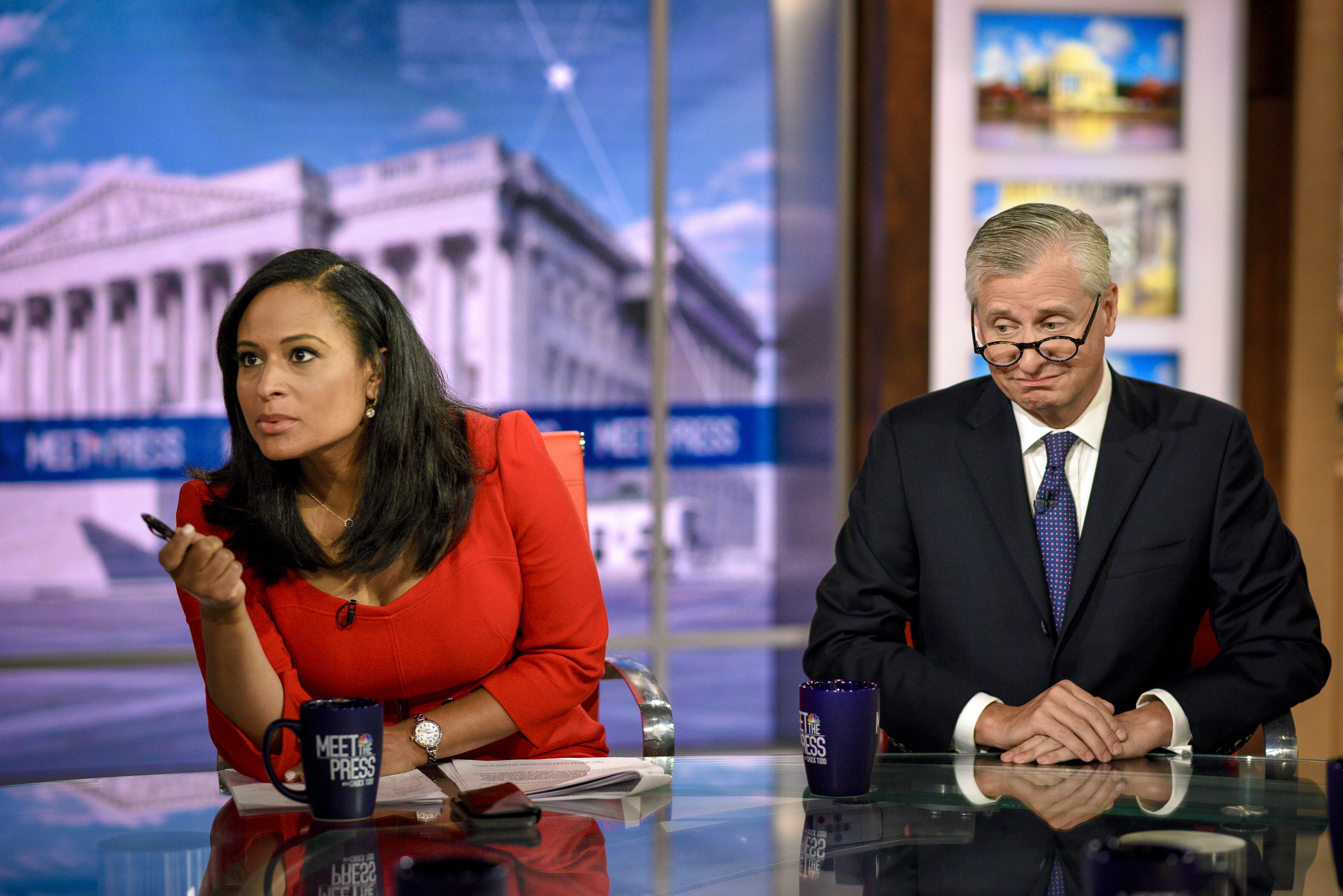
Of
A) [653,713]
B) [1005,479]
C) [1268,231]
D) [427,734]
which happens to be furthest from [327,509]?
[1268,231]

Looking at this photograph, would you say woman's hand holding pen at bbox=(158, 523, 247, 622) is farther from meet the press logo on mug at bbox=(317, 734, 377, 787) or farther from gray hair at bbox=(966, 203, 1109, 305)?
gray hair at bbox=(966, 203, 1109, 305)

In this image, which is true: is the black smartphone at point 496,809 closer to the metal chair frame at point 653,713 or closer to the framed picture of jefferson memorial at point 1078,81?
the metal chair frame at point 653,713

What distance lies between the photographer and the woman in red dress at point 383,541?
64.8 inches

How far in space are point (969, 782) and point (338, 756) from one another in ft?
2.50

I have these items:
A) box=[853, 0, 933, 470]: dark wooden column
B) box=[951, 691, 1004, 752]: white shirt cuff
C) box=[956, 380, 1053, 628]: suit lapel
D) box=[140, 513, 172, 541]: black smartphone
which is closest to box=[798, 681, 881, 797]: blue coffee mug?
box=[951, 691, 1004, 752]: white shirt cuff

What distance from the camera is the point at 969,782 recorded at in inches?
55.9

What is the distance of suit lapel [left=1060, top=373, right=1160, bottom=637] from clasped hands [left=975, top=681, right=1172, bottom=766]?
23 cm

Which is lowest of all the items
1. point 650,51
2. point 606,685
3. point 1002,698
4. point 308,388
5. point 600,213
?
point 606,685

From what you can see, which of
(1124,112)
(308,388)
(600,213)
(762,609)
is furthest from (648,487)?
(308,388)

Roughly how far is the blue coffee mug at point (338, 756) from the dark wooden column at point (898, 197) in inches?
112

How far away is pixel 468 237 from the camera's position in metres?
4.50

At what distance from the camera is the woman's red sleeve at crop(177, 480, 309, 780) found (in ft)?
4.99

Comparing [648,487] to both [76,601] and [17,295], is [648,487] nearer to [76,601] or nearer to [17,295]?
[76,601]

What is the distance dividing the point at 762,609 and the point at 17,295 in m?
3.13
